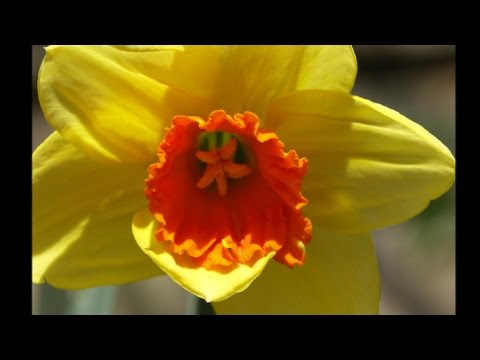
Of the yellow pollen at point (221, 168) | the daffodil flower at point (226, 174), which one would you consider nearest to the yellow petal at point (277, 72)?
the daffodil flower at point (226, 174)

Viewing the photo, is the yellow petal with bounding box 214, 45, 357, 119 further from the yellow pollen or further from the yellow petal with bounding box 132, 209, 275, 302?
the yellow petal with bounding box 132, 209, 275, 302

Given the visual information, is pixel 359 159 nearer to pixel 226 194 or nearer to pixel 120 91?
pixel 226 194

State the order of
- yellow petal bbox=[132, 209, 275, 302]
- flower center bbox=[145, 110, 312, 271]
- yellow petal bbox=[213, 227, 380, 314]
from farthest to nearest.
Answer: yellow petal bbox=[213, 227, 380, 314]
flower center bbox=[145, 110, 312, 271]
yellow petal bbox=[132, 209, 275, 302]

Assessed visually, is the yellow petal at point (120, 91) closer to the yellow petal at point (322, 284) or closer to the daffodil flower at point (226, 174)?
the daffodil flower at point (226, 174)

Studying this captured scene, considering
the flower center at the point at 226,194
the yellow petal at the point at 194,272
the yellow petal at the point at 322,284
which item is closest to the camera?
the yellow petal at the point at 194,272

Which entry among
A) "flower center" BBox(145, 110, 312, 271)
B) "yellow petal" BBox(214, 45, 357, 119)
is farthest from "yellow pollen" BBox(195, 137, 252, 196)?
"yellow petal" BBox(214, 45, 357, 119)

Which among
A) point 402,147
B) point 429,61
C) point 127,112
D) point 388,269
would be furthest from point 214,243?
point 429,61
